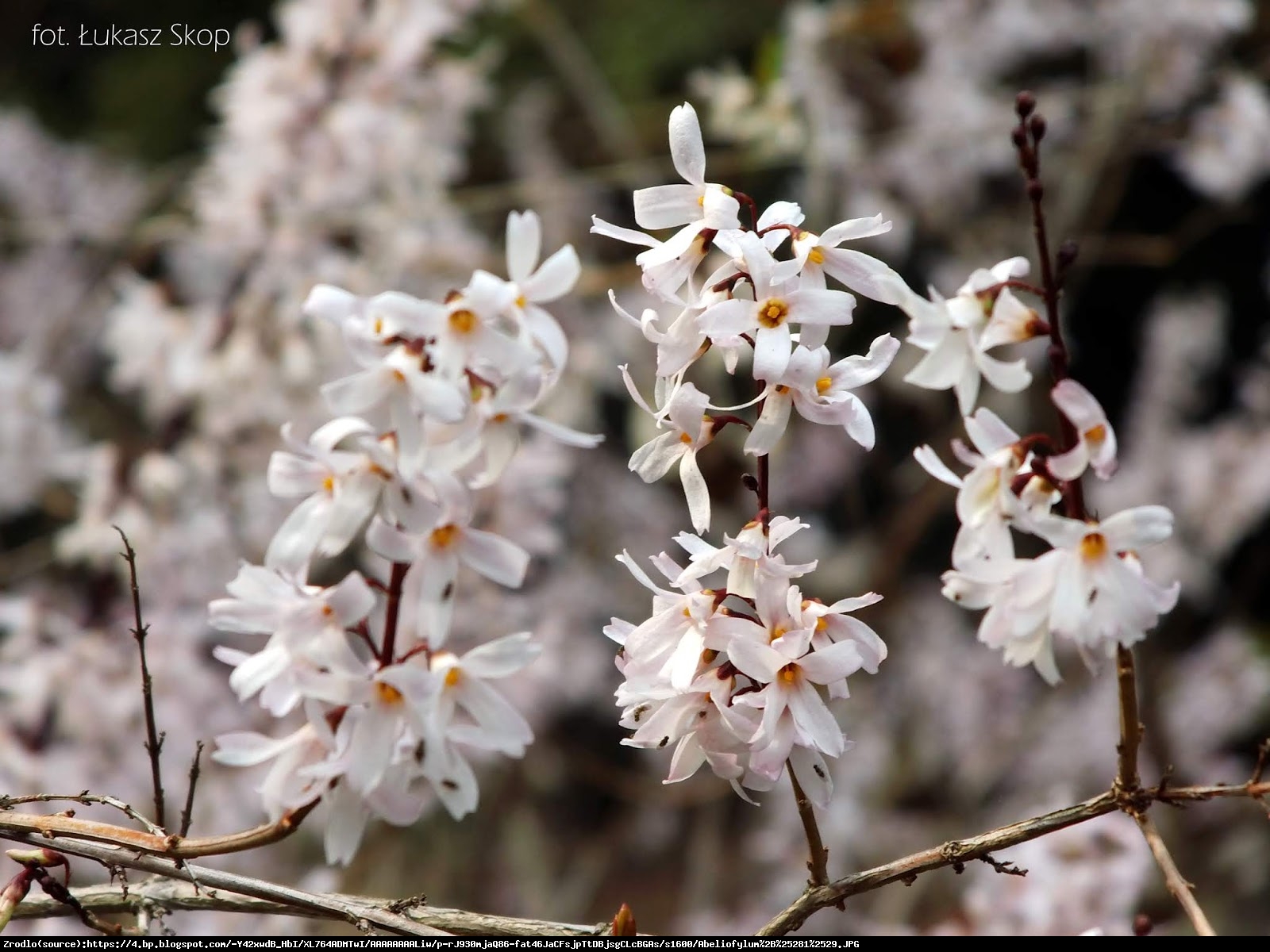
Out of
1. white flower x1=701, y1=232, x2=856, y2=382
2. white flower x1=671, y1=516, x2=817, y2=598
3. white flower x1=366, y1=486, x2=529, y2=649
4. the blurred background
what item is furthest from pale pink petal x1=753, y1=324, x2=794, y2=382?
the blurred background

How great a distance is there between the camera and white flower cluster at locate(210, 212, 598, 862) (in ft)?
2.23

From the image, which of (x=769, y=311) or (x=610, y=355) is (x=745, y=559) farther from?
(x=610, y=355)

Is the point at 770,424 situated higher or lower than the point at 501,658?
higher

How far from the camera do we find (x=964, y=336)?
30.0 inches

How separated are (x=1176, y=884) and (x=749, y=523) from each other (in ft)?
1.24

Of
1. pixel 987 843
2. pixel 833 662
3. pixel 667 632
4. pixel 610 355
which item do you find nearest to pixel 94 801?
pixel 667 632

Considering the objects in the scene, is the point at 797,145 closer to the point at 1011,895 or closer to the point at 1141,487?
the point at 1141,487

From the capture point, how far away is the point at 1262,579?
4.14 metres

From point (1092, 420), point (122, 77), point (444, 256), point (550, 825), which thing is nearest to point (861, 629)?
point (1092, 420)

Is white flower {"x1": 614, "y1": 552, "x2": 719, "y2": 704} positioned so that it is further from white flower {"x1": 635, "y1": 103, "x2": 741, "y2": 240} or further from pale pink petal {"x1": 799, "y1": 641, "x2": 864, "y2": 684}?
white flower {"x1": 635, "y1": 103, "x2": 741, "y2": 240}

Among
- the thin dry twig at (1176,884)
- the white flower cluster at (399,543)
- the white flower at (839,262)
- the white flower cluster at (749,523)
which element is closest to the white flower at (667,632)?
the white flower cluster at (749,523)

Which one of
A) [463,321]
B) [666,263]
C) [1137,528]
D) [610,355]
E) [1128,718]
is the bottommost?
[1128,718]

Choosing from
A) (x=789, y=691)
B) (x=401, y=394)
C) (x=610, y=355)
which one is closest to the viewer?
(x=401, y=394)

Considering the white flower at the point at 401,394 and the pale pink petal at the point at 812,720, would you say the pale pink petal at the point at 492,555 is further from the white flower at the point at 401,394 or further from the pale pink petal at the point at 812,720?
the pale pink petal at the point at 812,720
